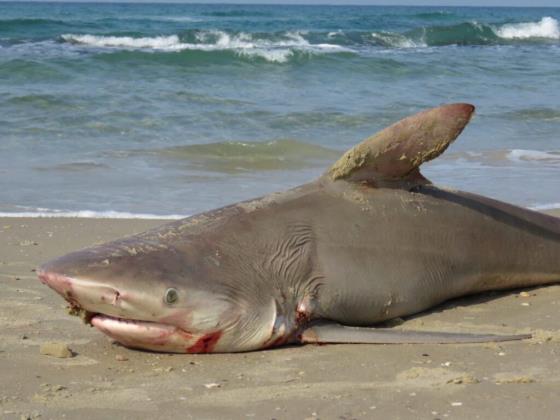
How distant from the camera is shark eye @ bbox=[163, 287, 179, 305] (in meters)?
4.76

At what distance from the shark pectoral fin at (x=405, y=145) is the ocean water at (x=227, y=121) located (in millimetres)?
3352

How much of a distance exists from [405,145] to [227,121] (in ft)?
31.8

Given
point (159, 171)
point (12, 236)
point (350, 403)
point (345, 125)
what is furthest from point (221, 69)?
point (350, 403)

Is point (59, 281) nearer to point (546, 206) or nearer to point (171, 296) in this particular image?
point (171, 296)

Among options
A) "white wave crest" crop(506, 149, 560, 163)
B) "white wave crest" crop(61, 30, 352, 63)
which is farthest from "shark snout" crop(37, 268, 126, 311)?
"white wave crest" crop(61, 30, 352, 63)

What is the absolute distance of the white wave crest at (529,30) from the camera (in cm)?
4756

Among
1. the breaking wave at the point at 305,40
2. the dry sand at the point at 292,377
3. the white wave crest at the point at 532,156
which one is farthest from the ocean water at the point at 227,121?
the dry sand at the point at 292,377

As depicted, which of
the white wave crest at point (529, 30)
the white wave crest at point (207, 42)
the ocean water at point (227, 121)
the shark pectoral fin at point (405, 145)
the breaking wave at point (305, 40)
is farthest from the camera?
the white wave crest at point (529, 30)

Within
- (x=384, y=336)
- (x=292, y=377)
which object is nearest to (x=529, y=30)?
(x=384, y=336)

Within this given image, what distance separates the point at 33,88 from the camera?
18.1m

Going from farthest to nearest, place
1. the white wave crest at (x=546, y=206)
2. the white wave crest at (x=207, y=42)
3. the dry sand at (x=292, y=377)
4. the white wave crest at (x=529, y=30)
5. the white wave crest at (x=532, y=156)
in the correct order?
the white wave crest at (x=529, y=30) → the white wave crest at (x=207, y=42) → the white wave crest at (x=532, y=156) → the white wave crest at (x=546, y=206) → the dry sand at (x=292, y=377)

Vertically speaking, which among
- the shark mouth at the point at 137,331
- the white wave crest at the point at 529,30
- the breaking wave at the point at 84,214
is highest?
the shark mouth at the point at 137,331

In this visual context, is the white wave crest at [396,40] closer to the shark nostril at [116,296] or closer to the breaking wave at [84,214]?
the breaking wave at [84,214]

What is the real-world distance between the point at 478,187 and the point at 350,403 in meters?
6.25
